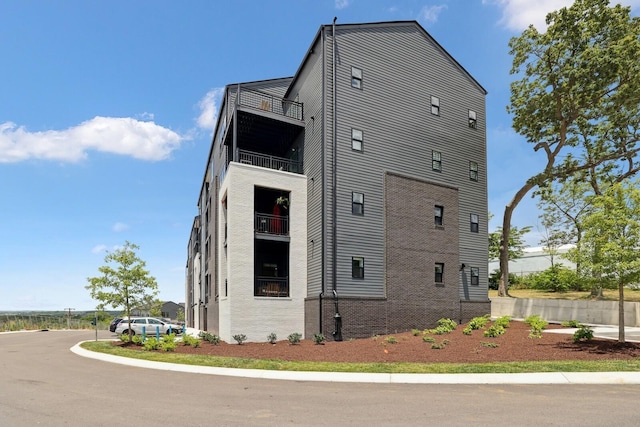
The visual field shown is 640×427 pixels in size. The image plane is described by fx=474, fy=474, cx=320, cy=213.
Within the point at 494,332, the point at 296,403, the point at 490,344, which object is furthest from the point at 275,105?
the point at 296,403

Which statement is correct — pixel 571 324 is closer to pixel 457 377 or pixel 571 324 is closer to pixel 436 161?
pixel 436 161

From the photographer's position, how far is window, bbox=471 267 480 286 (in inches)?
1050

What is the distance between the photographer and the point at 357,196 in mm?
22609

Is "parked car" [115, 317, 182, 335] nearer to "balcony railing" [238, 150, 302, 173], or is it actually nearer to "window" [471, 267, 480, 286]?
"balcony railing" [238, 150, 302, 173]

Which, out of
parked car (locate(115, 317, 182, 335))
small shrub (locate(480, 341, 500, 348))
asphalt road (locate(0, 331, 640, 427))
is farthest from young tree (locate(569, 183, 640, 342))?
parked car (locate(115, 317, 182, 335))

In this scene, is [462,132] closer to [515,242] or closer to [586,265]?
[586,265]

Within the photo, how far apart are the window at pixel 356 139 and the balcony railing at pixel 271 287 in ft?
23.4

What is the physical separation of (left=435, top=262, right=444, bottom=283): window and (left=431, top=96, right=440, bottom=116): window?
27.2 ft

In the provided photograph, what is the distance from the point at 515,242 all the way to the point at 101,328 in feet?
153

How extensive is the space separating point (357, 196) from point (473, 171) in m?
8.83

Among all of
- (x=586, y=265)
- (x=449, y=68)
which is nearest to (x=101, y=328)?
(x=449, y=68)

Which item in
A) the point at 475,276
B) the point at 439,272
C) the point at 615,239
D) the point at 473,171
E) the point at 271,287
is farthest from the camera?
the point at 473,171

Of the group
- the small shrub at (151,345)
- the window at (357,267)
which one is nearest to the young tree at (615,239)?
the window at (357,267)

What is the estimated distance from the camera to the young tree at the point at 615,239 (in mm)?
14586
